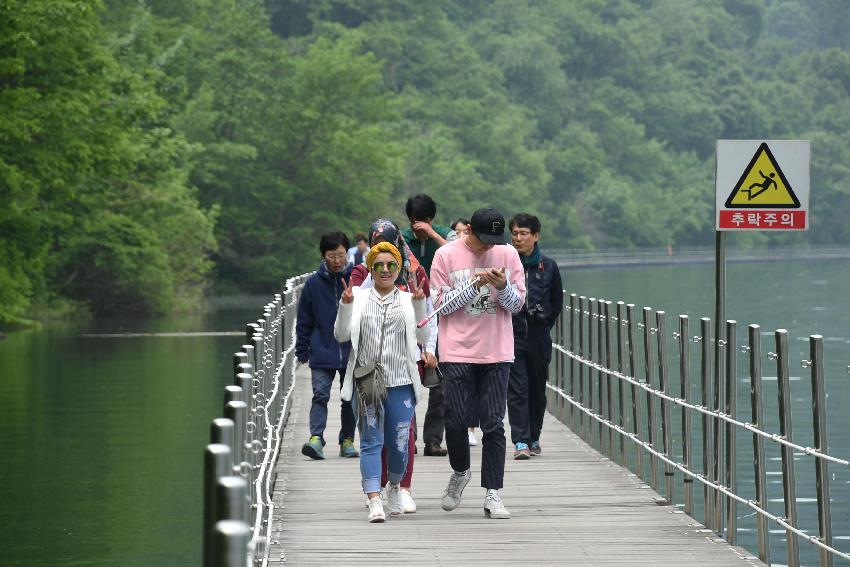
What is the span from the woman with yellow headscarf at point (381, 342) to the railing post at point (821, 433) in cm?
256

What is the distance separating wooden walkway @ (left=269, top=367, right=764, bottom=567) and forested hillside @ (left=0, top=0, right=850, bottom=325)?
28.0m

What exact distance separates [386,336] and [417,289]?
0.31 metres

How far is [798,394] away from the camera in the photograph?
30375 millimetres

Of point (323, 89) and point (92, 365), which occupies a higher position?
point (323, 89)

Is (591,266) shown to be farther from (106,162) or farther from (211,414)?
(211,414)

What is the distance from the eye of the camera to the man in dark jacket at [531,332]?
46.1 feet

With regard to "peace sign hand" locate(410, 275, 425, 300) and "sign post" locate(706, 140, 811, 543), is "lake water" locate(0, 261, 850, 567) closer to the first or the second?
"sign post" locate(706, 140, 811, 543)

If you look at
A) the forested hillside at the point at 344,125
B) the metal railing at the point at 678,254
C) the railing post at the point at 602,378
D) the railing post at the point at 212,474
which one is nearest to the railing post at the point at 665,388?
the railing post at the point at 602,378

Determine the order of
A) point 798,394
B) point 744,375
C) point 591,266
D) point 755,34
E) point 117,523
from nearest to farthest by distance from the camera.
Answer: point 117,523, point 798,394, point 744,375, point 591,266, point 755,34

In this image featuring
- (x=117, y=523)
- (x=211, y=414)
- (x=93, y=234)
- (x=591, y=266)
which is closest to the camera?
(x=117, y=523)

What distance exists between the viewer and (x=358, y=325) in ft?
36.3

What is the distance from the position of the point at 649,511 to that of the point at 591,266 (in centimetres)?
10169

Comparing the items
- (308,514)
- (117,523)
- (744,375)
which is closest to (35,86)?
(744,375)

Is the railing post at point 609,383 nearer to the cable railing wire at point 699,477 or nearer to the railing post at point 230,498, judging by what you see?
the cable railing wire at point 699,477
